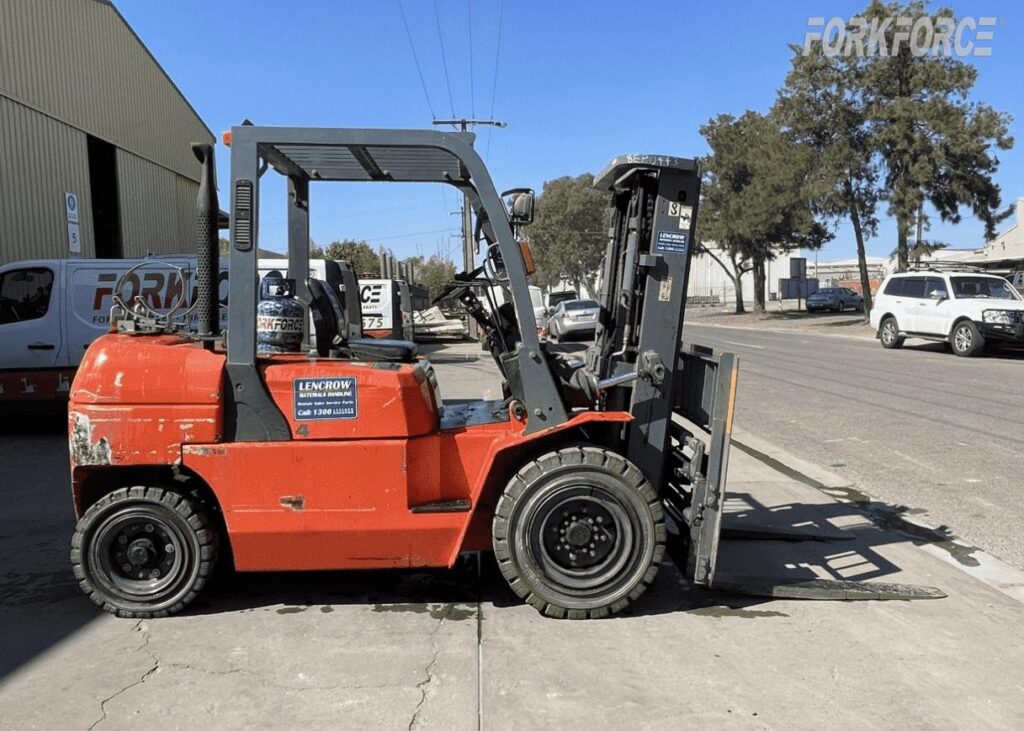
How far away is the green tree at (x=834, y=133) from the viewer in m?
31.6

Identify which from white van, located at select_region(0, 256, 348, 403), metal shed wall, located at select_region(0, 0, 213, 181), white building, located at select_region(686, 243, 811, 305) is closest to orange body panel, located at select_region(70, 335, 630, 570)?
white van, located at select_region(0, 256, 348, 403)

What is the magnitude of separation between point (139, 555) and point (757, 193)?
39.0 m

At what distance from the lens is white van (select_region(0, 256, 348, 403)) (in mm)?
10383

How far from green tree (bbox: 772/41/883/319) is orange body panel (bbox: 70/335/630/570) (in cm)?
3138

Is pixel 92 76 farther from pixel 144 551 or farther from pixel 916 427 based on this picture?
pixel 916 427

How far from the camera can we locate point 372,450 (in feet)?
13.7

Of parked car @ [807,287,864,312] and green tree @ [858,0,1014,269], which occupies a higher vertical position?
green tree @ [858,0,1014,269]

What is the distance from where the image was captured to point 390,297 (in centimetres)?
2122

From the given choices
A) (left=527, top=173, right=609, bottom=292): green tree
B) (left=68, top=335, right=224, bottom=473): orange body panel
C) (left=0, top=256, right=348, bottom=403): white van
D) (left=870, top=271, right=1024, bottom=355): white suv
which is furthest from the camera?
(left=527, top=173, right=609, bottom=292): green tree

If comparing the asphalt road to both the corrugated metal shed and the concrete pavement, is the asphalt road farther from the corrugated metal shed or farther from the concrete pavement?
the corrugated metal shed

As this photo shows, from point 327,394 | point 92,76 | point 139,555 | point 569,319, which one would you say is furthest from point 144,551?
point 569,319

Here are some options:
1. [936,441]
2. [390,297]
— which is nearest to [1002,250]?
[390,297]

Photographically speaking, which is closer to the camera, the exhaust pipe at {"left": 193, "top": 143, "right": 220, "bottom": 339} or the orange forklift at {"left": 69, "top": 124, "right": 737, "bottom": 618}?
the orange forklift at {"left": 69, "top": 124, "right": 737, "bottom": 618}

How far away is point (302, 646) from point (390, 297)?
1768 cm
